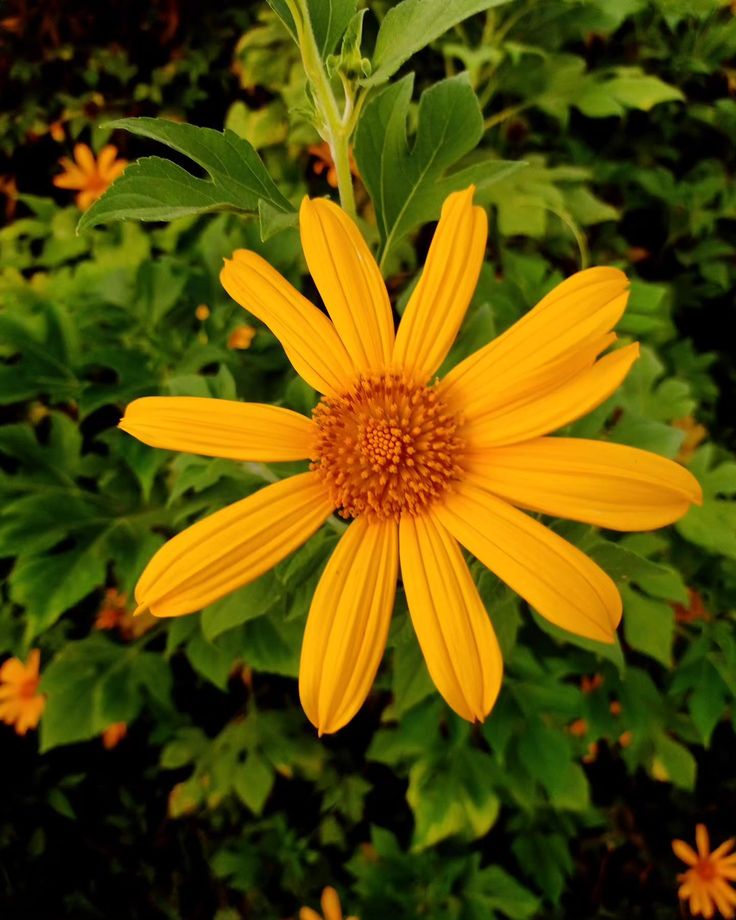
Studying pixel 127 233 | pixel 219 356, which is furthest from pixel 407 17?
pixel 127 233

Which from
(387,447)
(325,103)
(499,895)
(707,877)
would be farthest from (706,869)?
(325,103)

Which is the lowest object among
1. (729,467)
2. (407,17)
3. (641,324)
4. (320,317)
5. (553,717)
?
(553,717)

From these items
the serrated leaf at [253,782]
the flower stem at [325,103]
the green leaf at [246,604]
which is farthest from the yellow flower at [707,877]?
the flower stem at [325,103]

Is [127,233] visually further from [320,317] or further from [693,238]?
[693,238]

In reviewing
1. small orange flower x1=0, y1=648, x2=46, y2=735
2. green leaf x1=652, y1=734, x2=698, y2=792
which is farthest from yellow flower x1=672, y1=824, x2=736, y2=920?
small orange flower x1=0, y1=648, x2=46, y2=735

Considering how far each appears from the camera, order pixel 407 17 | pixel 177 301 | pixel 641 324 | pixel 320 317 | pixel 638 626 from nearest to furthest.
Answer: pixel 407 17 → pixel 320 317 → pixel 638 626 → pixel 641 324 → pixel 177 301

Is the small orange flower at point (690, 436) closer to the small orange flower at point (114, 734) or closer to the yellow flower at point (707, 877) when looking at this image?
the yellow flower at point (707, 877)

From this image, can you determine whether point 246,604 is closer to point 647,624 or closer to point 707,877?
point 647,624
